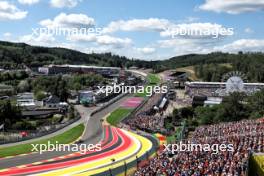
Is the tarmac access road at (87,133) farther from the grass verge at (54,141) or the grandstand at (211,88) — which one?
the grandstand at (211,88)

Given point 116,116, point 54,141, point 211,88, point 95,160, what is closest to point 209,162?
point 95,160

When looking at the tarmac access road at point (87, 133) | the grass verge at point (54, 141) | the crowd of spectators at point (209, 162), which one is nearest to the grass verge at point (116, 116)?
the tarmac access road at point (87, 133)

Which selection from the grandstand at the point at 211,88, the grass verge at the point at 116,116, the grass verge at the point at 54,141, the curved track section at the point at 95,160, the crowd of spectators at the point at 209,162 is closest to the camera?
the crowd of spectators at the point at 209,162

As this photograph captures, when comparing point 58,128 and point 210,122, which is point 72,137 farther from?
point 210,122

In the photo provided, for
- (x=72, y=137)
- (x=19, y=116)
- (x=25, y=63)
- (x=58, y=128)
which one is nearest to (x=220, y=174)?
(x=72, y=137)

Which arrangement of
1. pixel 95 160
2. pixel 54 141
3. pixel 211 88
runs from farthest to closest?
pixel 211 88, pixel 54 141, pixel 95 160

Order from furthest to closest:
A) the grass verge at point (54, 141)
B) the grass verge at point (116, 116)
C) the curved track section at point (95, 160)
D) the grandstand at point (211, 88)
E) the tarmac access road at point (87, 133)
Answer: the grandstand at point (211, 88)
the grass verge at point (116, 116)
the grass verge at point (54, 141)
the tarmac access road at point (87, 133)
the curved track section at point (95, 160)

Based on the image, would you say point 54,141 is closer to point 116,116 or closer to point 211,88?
point 116,116
